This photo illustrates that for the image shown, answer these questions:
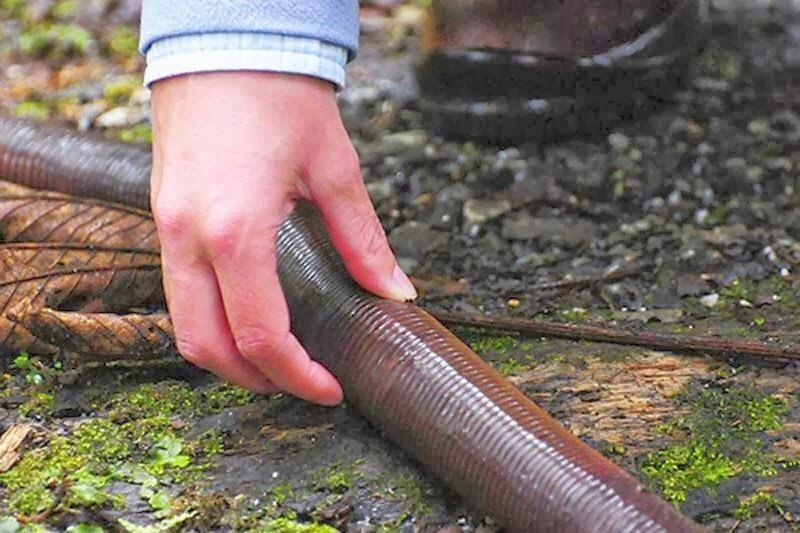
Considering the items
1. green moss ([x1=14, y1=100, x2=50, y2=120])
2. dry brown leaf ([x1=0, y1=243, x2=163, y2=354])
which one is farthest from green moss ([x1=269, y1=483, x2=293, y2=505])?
green moss ([x1=14, y1=100, x2=50, y2=120])

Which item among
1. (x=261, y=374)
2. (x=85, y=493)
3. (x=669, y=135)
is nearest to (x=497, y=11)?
(x=669, y=135)

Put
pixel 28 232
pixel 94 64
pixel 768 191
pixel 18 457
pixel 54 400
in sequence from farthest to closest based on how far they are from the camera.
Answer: pixel 94 64 < pixel 768 191 < pixel 28 232 < pixel 54 400 < pixel 18 457

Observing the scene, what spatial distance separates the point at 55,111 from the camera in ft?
15.1

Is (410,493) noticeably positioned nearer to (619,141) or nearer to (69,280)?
(69,280)

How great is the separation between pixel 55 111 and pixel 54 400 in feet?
6.92

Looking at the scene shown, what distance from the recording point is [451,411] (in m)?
2.37

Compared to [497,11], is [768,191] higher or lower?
lower

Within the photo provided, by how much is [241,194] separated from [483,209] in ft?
5.62

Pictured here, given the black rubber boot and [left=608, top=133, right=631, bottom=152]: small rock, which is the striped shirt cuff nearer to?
the black rubber boot

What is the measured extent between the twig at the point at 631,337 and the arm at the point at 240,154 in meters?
0.74

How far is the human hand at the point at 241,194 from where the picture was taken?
206 cm

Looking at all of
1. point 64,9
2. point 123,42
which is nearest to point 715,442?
point 123,42

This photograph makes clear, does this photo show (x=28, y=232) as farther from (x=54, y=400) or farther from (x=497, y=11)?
(x=497, y=11)

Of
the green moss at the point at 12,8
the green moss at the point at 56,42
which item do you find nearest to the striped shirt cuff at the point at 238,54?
the green moss at the point at 56,42
